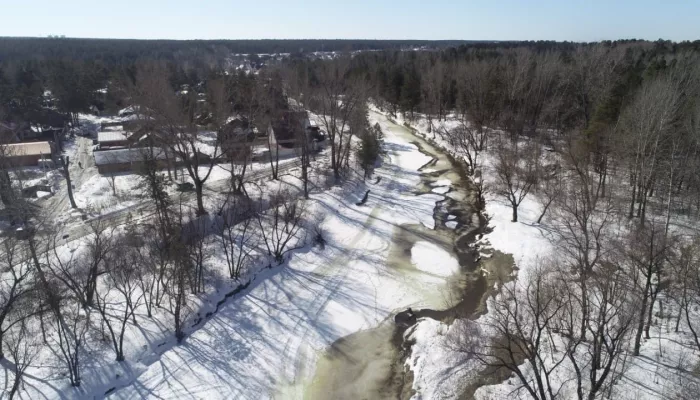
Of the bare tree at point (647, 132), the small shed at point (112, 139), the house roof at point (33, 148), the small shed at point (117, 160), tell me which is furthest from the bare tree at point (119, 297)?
the small shed at point (112, 139)

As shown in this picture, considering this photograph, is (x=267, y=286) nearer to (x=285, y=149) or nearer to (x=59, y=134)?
(x=285, y=149)

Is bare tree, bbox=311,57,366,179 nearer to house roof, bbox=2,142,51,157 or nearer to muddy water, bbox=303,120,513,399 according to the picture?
muddy water, bbox=303,120,513,399

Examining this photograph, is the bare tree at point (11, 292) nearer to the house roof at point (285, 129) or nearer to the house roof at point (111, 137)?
the house roof at point (285, 129)

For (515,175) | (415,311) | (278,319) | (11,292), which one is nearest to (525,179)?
(515,175)

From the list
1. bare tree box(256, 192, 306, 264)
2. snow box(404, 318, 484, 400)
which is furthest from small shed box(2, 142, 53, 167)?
snow box(404, 318, 484, 400)

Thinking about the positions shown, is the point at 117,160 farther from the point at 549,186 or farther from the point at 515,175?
the point at 549,186
